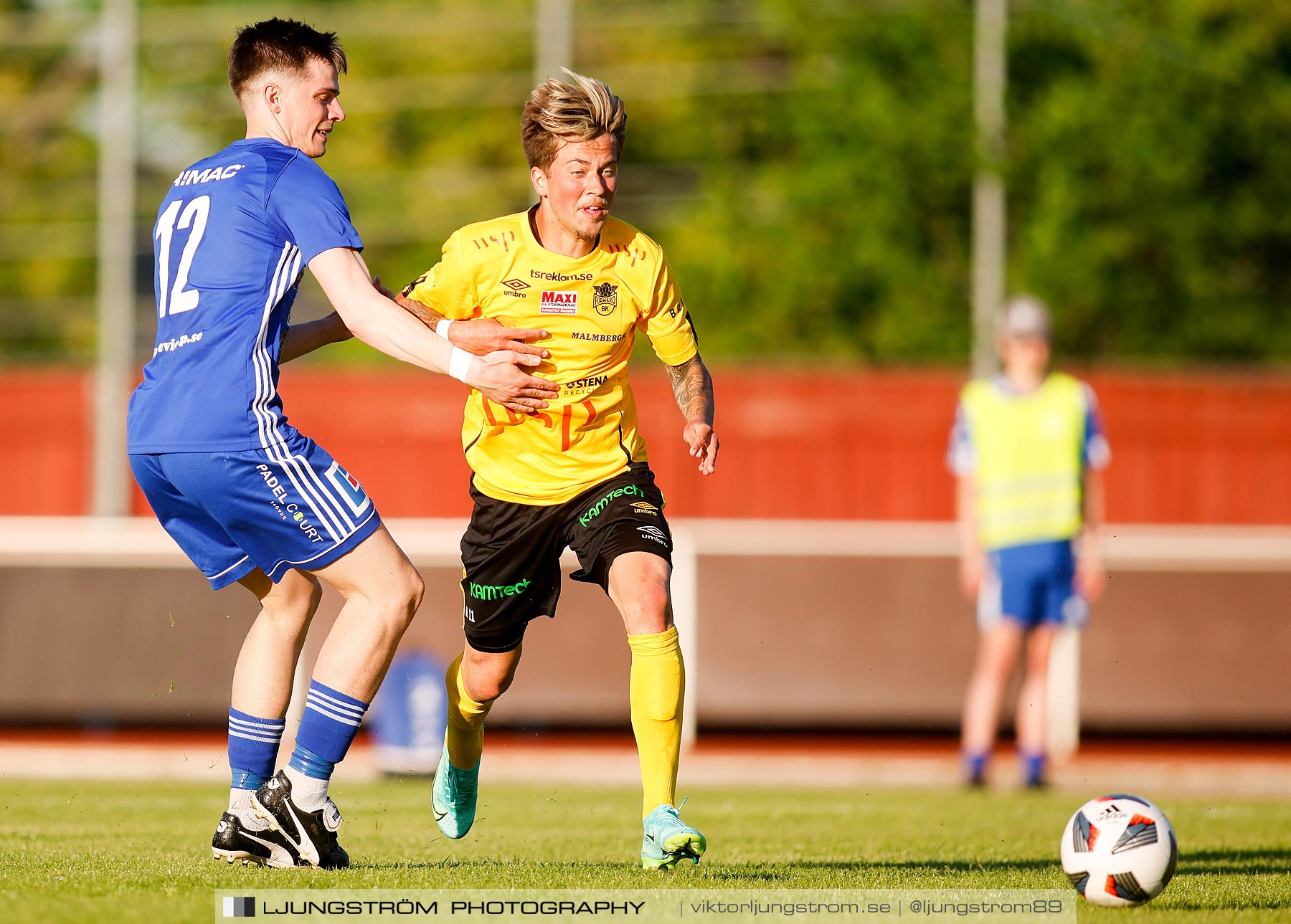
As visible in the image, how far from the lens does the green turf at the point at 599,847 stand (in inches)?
186

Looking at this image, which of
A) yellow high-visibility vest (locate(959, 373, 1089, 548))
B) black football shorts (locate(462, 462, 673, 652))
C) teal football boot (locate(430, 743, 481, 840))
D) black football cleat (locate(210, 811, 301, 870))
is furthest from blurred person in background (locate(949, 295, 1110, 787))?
black football cleat (locate(210, 811, 301, 870))

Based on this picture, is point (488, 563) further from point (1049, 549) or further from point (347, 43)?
point (347, 43)

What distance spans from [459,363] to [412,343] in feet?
0.46

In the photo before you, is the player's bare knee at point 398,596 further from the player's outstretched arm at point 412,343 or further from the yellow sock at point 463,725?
the yellow sock at point 463,725

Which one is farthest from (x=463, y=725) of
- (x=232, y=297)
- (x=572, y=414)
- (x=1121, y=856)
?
(x=1121, y=856)

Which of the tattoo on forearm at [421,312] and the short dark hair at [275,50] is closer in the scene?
the short dark hair at [275,50]

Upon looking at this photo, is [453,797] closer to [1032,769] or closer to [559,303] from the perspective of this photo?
[559,303]

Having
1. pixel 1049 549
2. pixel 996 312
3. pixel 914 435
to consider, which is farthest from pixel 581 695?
pixel 996 312

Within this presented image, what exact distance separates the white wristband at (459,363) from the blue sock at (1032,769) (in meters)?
5.69

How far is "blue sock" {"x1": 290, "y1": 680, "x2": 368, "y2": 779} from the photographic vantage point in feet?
16.6

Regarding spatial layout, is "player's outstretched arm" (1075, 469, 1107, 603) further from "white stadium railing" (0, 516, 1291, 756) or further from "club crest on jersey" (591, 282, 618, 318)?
"club crest on jersey" (591, 282, 618, 318)

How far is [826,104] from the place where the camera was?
75.9 feet

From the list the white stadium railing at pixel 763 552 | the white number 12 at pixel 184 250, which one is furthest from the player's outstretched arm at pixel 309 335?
the white stadium railing at pixel 763 552

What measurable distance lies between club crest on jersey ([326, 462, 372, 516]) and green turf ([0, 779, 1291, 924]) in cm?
104
